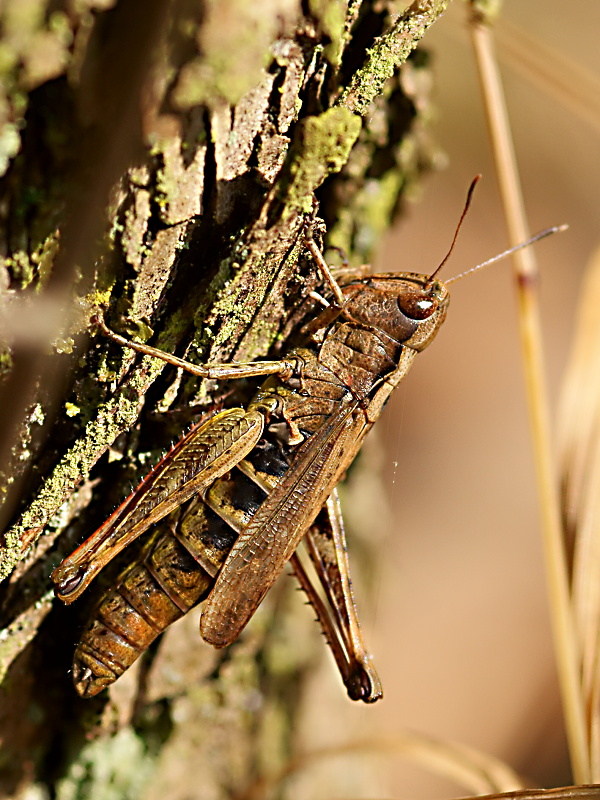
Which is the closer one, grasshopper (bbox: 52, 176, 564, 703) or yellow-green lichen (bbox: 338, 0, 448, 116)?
yellow-green lichen (bbox: 338, 0, 448, 116)

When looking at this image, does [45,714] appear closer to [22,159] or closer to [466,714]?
[22,159]

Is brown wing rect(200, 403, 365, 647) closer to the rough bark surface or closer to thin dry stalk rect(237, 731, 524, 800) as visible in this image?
the rough bark surface

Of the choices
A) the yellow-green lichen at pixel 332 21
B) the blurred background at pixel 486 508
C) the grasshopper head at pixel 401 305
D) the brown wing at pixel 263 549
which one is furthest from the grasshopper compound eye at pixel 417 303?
the blurred background at pixel 486 508

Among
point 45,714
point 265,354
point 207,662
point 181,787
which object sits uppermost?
point 265,354

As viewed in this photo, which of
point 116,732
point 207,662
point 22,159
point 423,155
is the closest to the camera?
point 22,159

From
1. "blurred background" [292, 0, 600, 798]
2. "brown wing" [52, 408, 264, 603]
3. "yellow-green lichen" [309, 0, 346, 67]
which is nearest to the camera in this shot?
"yellow-green lichen" [309, 0, 346, 67]

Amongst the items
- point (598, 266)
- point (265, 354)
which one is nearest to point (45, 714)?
point (265, 354)

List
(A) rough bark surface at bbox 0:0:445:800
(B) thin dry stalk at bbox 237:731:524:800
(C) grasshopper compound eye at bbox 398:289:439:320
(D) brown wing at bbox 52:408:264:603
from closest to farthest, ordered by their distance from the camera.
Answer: (A) rough bark surface at bbox 0:0:445:800, (D) brown wing at bbox 52:408:264:603, (C) grasshopper compound eye at bbox 398:289:439:320, (B) thin dry stalk at bbox 237:731:524:800

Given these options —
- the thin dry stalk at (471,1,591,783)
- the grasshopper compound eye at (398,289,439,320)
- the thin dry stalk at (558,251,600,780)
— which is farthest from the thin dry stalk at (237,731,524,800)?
the grasshopper compound eye at (398,289,439,320)
